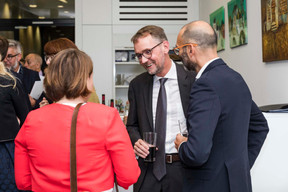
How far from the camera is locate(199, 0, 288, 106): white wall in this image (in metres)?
3.44

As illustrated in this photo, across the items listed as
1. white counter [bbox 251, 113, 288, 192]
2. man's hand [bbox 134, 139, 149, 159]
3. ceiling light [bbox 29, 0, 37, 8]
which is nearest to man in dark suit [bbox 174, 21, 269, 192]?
man's hand [bbox 134, 139, 149, 159]

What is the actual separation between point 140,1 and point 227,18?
7.72 feet

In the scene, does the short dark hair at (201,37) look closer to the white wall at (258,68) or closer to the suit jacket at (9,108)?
the suit jacket at (9,108)

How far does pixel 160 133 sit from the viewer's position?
2.11 m

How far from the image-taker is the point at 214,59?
1.79 m

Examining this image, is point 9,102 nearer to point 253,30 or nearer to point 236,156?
point 236,156

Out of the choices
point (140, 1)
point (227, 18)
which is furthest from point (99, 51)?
point (227, 18)

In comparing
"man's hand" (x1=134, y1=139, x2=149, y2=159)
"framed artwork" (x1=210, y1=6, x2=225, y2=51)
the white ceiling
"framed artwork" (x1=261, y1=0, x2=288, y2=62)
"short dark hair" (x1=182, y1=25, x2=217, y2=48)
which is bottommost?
"man's hand" (x1=134, y1=139, x2=149, y2=159)

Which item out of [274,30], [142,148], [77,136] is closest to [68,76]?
[77,136]

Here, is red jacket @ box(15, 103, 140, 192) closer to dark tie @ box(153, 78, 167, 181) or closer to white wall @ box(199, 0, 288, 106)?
dark tie @ box(153, 78, 167, 181)

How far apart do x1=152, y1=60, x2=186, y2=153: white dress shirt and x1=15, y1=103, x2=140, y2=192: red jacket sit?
0.58 m

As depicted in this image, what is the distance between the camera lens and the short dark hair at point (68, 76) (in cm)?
153

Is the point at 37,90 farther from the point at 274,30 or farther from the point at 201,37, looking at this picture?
the point at 274,30

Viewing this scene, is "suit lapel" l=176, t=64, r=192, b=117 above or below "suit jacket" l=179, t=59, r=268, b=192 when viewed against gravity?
above
